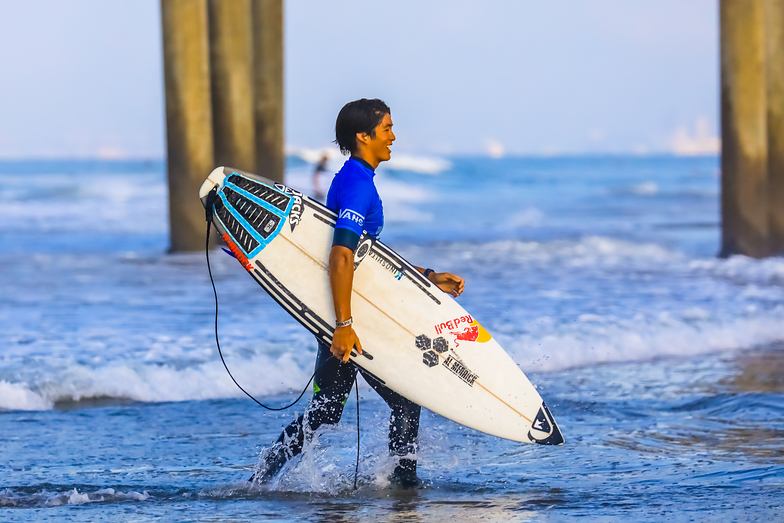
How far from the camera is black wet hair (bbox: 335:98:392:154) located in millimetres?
3354

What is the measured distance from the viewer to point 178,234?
37.5ft

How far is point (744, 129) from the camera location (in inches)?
422

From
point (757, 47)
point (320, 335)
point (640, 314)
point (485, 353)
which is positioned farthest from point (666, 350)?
point (757, 47)

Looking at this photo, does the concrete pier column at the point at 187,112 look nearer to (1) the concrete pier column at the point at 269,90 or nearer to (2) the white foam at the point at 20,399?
(1) the concrete pier column at the point at 269,90

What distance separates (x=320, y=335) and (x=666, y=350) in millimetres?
3732

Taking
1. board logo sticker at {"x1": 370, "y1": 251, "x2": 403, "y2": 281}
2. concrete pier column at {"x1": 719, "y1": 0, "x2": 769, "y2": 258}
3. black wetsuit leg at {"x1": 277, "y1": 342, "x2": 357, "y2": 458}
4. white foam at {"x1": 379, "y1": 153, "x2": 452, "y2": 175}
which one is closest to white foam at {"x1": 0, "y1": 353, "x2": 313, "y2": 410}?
black wetsuit leg at {"x1": 277, "y1": 342, "x2": 357, "y2": 458}

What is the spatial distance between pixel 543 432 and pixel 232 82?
8434 millimetres

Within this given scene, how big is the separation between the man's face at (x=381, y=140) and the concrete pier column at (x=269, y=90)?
9.04m

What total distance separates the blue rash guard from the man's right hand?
27cm

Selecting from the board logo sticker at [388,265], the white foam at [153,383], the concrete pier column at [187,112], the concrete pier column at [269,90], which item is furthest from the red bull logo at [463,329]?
the concrete pier column at [269,90]

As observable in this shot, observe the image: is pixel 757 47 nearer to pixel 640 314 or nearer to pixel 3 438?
pixel 640 314

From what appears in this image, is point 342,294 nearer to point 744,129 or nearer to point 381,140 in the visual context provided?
point 381,140

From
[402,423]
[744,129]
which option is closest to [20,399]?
[402,423]

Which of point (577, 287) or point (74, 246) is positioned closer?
point (577, 287)
